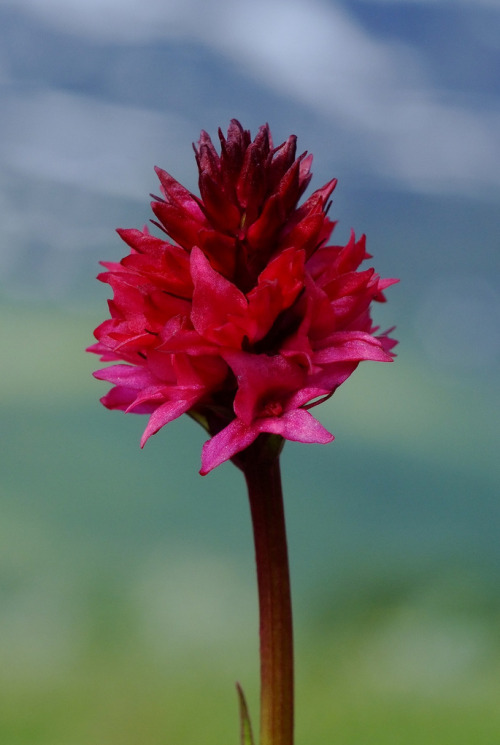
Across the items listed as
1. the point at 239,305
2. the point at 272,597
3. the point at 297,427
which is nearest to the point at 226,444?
the point at 297,427

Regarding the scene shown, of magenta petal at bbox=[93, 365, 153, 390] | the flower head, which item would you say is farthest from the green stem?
magenta petal at bbox=[93, 365, 153, 390]

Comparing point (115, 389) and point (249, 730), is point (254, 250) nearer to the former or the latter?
point (115, 389)

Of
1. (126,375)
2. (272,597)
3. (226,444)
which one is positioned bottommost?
(272,597)

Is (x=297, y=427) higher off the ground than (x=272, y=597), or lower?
higher

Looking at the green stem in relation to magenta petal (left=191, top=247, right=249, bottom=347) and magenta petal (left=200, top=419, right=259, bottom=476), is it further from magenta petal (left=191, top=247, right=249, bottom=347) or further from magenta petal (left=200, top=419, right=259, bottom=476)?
magenta petal (left=191, top=247, right=249, bottom=347)

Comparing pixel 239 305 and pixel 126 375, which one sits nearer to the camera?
pixel 239 305

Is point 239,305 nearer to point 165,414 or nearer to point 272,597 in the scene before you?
point 165,414

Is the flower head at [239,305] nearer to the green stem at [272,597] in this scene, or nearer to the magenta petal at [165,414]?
the magenta petal at [165,414]
